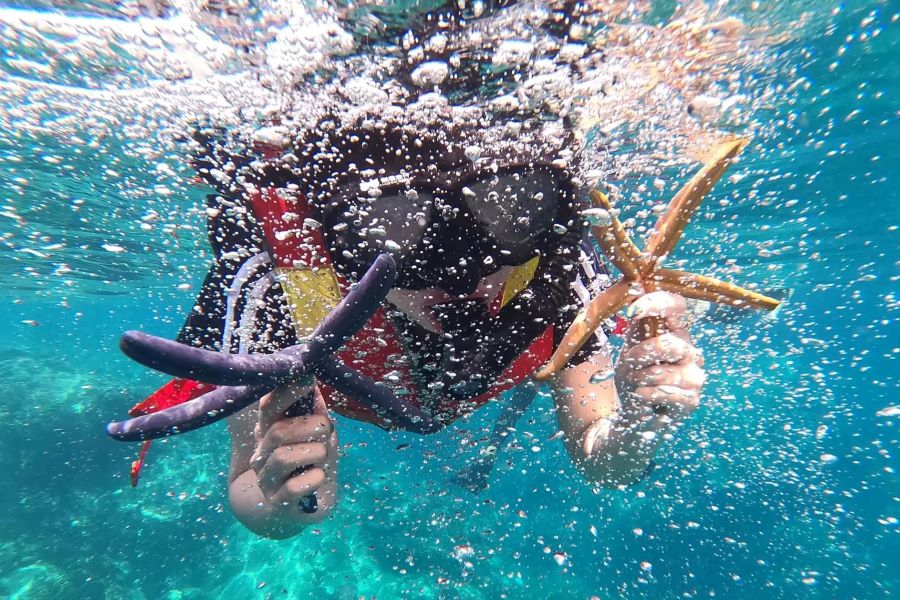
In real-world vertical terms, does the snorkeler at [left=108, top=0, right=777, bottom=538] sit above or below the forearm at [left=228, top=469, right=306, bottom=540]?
above

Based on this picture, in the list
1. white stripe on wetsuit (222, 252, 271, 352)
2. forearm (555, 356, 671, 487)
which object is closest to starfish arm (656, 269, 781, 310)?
forearm (555, 356, 671, 487)

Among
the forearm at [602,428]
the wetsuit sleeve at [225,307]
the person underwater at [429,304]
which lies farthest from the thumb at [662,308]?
the wetsuit sleeve at [225,307]

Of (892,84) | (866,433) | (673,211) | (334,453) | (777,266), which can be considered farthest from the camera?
(866,433)

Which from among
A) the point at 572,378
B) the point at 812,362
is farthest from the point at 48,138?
the point at 812,362

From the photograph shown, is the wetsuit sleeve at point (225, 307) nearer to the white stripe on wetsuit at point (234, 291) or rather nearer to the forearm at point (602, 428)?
the white stripe on wetsuit at point (234, 291)

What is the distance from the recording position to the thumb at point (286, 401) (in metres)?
2.10

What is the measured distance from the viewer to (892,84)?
686 centimetres

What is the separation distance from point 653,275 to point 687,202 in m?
0.42

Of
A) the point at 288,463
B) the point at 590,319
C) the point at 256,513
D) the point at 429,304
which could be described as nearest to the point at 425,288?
the point at 429,304

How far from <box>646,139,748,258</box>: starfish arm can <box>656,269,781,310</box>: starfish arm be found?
14cm

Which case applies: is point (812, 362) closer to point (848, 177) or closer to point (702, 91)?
point (848, 177)

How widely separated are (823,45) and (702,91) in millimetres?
1642

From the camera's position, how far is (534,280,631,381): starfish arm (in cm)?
232

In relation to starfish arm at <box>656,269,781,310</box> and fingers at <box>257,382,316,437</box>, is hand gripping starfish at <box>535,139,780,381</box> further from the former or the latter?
fingers at <box>257,382,316,437</box>
